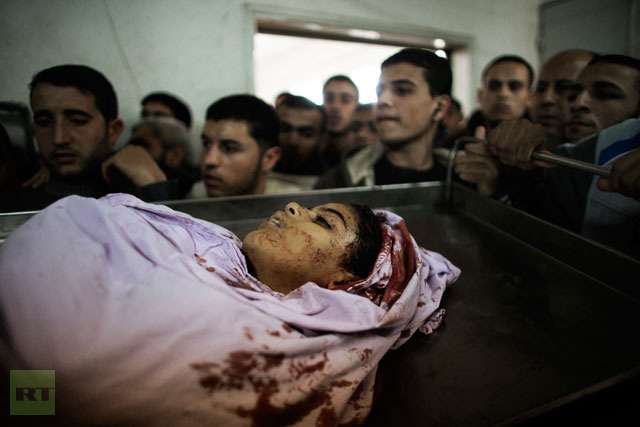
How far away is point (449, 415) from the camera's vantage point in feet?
2.27

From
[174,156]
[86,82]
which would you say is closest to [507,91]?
[174,156]

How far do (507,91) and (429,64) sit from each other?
0.87 m

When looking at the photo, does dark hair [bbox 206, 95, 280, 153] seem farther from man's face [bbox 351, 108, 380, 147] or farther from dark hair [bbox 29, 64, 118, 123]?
man's face [bbox 351, 108, 380, 147]

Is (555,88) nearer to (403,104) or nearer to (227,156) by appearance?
(403,104)

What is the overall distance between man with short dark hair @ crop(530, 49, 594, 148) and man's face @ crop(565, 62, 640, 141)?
0.47 m

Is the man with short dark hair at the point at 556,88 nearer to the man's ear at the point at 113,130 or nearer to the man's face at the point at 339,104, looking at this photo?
the man's face at the point at 339,104

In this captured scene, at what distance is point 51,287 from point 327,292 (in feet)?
1.84

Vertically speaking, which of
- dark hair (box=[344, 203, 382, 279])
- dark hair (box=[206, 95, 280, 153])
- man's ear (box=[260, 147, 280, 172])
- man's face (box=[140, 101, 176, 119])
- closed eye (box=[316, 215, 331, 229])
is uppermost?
man's face (box=[140, 101, 176, 119])

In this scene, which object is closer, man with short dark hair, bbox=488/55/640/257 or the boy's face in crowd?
man with short dark hair, bbox=488/55/640/257

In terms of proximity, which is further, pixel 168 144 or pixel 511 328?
pixel 168 144

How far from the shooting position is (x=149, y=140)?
2.00m

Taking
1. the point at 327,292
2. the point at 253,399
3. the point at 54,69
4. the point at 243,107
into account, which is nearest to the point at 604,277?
the point at 327,292

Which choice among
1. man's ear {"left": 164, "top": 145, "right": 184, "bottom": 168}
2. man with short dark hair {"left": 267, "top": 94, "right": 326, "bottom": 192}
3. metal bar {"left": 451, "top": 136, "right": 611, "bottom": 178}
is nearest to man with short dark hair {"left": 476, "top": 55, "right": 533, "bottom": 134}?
man with short dark hair {"left": 267, "top": 94, "right": 326, "bottom": 192}

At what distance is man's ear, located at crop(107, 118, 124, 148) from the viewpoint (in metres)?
1.67
